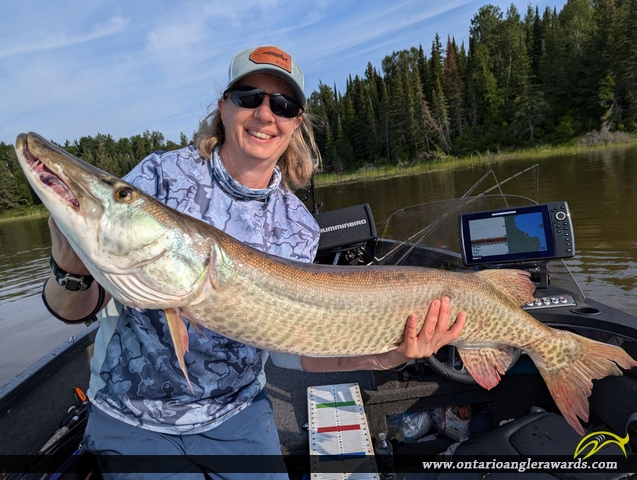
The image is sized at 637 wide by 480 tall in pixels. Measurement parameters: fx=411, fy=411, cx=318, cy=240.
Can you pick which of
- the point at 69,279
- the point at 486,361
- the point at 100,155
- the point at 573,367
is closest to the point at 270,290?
the point at 69,279

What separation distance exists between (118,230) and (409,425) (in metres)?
2.44

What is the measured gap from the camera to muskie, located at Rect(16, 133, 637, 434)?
1.39 metres

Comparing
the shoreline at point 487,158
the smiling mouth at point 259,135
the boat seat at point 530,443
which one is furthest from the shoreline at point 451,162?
the smiling mouth at point 259,135

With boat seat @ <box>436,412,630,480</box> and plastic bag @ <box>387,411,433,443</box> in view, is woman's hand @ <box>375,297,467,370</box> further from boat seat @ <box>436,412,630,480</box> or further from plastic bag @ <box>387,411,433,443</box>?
plastic bag @ <box>387,411,433,443</box>

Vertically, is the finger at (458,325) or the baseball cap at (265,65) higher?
the baseball cap at (265,65)

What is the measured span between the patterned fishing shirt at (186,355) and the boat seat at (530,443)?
1386mm

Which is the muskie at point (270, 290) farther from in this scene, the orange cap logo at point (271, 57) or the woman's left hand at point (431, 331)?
the orange cap logo at point (271, 57)

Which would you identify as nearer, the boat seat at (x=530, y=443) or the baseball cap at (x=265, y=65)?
the baseball cap at (x=265, y=65)

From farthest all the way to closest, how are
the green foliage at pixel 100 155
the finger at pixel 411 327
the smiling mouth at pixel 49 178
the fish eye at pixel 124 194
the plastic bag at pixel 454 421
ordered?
the green foliage at pixel 100 155 → the plastic bag at pixel 454 421 → the finger at pixel 411 327 → the fish eye at pixel 124 194 → the smiling mouth at pixel 49 178

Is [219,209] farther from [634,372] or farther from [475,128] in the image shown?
[475,128]

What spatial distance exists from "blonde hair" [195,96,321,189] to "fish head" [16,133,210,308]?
0.68 metres

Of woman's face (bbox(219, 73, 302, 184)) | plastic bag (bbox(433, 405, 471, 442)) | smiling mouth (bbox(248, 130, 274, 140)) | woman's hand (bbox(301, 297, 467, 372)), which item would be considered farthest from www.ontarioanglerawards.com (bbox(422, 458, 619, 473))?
smiling mouth (bbox(248, 130, 274, 140))

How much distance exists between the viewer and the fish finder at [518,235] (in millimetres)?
2621

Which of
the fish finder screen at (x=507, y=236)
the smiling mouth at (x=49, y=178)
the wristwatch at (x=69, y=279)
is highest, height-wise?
the smiling mouth at (x=49, y=178)
